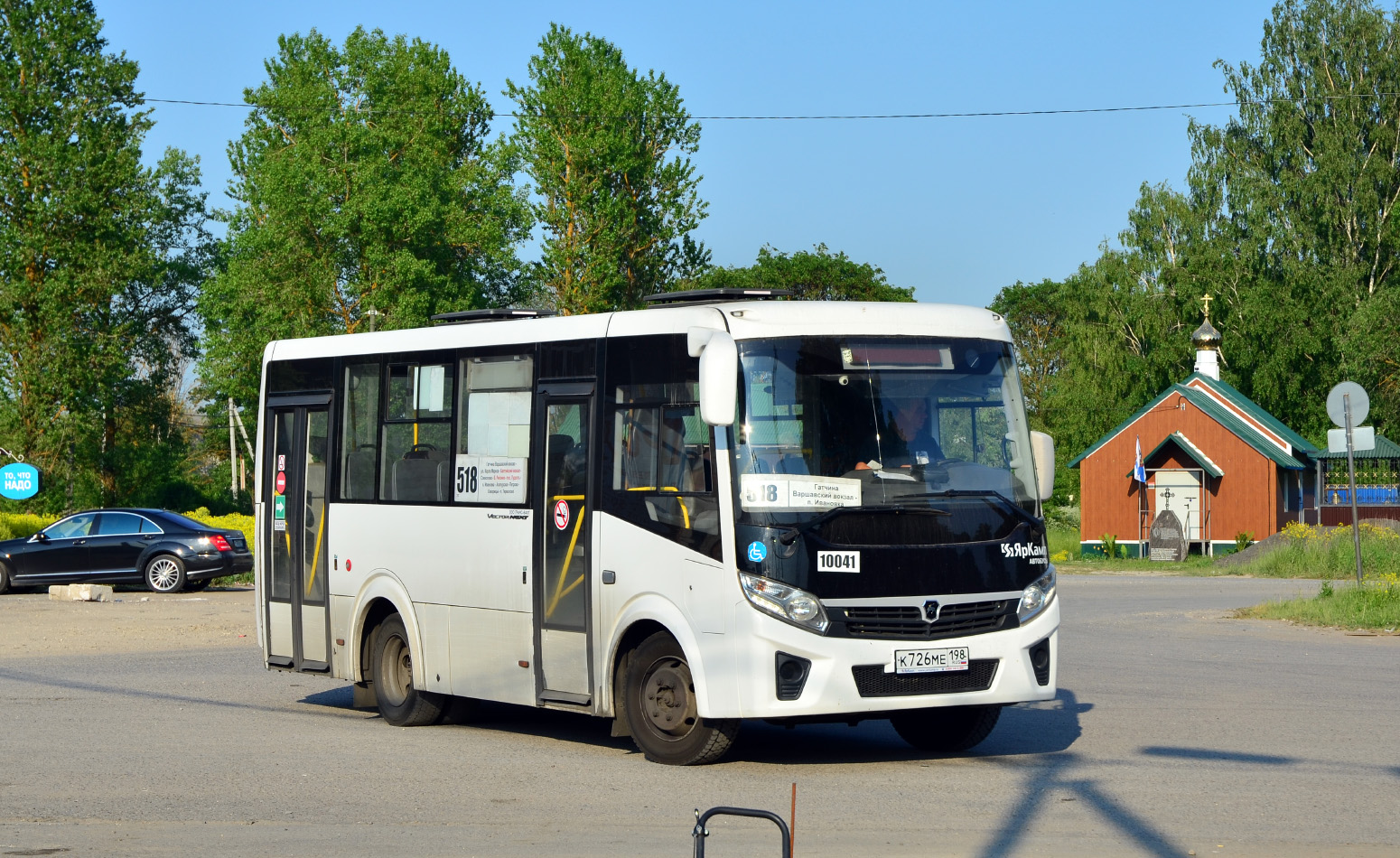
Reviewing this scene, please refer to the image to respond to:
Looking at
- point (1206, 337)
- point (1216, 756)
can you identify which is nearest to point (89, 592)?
point (1216, 756)

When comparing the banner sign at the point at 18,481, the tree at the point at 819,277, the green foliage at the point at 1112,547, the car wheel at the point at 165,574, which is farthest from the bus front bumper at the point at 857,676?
the tree at the point at 819,277

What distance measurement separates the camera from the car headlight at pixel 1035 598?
1053cm

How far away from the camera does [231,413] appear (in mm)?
79812

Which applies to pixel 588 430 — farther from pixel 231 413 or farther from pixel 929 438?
pixel 231 413

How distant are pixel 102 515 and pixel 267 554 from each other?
17.7 meters

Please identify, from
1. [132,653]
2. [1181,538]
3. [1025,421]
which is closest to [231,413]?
[1181,538]

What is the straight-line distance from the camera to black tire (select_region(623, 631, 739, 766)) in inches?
401

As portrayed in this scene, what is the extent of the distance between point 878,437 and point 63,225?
48185mm

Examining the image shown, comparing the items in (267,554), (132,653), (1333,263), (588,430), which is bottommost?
(132,653)

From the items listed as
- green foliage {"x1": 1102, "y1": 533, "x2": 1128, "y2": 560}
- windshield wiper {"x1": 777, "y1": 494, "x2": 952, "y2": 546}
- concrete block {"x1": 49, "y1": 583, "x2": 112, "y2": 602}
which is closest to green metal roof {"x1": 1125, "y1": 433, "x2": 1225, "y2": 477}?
green foliage {"x1": 1102, "y1": 533, "x2": 1128, "y2": 560}

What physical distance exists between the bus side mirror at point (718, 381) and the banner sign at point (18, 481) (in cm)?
3623

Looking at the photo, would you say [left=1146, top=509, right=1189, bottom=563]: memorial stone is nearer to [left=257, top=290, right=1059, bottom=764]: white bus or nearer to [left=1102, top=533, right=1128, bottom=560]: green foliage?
[left=1102, top=533, right=1128, bottom=560]: green foliage

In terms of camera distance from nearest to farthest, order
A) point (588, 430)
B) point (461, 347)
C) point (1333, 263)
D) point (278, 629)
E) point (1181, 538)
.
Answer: point (588, 430) < point (461, 347) < point (278, 629) < point (1181, 538) < point (1333, 263)

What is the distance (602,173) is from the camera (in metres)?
60.8
